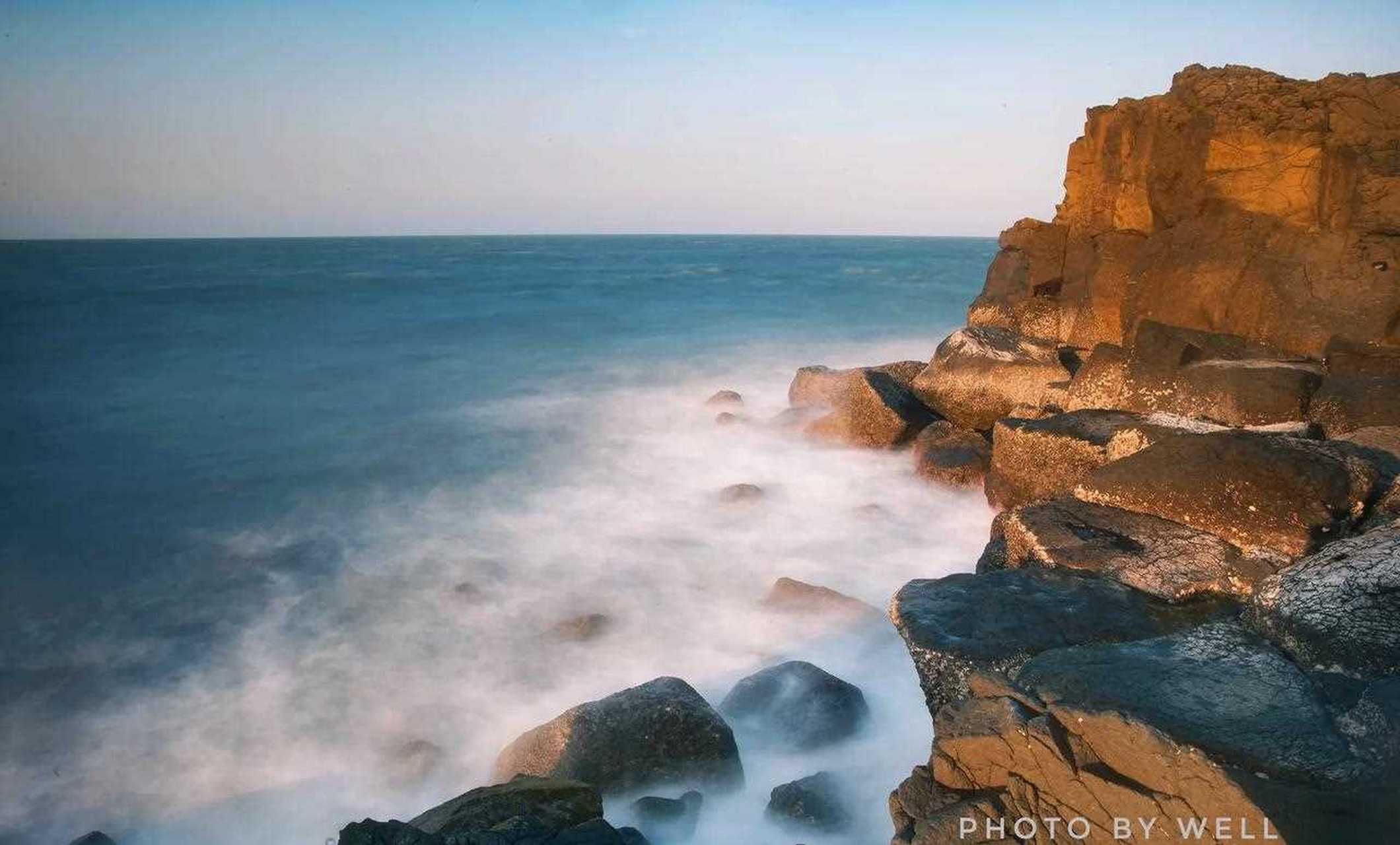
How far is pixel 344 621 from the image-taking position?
8195mm

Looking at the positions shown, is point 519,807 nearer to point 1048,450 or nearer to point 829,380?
point 1048,450

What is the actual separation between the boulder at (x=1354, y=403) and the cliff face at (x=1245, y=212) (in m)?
1.41

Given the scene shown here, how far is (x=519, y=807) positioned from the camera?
3.86 meters

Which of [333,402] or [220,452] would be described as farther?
[333,402]

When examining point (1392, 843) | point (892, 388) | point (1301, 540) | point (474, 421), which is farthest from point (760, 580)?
point (474, 421)

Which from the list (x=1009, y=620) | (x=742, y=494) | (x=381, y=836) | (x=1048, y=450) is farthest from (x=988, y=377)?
(x=381, y=836)

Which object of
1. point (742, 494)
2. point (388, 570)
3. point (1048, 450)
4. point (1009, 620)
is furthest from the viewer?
point (742, 494)

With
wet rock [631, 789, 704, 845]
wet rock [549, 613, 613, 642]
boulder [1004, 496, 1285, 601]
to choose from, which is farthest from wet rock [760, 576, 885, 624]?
wet rock [631, 789, 704, 845]

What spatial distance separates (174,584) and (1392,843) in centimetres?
1040

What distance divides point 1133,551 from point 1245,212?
20.0ft

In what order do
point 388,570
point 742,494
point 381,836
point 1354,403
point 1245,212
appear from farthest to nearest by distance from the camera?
point 742,494 < point 388,570 < point 1245,212 < point 1354,403 < point 381,836

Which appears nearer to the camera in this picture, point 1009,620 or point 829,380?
point 1009,620

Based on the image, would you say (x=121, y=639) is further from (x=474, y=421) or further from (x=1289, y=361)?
(x=1289, y=361)

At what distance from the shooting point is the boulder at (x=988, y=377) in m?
9.70
